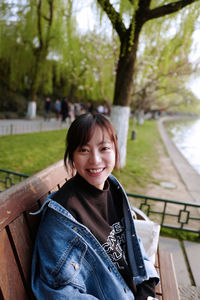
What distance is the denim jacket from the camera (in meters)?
1.06

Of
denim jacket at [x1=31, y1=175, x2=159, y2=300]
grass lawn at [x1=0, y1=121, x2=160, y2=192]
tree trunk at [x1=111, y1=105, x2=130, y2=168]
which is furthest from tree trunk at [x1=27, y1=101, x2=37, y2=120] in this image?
denim jacket at [x1=31, y1=175, x2=159, y2=300]

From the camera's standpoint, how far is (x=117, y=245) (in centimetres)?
142

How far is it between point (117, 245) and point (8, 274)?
677mm

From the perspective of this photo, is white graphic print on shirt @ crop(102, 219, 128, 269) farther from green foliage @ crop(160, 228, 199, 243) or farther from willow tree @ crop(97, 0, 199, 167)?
willow tree @ crop(97, 0, 199, 167)

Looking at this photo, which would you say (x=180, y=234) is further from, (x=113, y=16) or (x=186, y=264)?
(x=113, y=16)

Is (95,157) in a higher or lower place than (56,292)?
higher

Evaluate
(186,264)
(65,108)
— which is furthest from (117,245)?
(65,108)

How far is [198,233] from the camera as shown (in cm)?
321

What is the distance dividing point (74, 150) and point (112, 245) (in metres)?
0.63

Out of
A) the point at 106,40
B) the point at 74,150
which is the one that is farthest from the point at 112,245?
the point at 106,40

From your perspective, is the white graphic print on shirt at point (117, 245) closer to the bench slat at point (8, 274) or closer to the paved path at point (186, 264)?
the bench slat at point (8, 274)

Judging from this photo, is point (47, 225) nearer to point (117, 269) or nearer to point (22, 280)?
point (22, 280)

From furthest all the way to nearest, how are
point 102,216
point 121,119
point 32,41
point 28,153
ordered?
1. point 32,41
2. point 28,153
3. point 121,119
4. point 102,216

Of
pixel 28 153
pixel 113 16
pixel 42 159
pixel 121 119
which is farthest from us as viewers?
pixel 28 153
